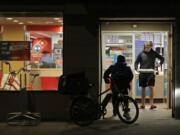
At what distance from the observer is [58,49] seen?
475 inches

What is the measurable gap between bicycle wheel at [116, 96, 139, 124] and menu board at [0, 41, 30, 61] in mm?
2710

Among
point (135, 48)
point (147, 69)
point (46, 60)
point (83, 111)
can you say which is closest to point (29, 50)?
point (46, 60)

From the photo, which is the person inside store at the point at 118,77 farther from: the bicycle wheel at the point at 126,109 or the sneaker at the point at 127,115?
the sneaker at the point at 127,115

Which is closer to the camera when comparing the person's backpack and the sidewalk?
the sidewalk

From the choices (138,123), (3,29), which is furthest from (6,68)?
(138,123)

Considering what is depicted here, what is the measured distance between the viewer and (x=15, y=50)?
1205 cm

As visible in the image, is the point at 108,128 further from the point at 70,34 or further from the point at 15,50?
the point at 15,50

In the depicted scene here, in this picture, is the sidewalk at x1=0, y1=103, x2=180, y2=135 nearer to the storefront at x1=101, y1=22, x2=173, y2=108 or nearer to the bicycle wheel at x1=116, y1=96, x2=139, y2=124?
the bicycle wheel at x1=116, y1=96, x2=139, y2=124

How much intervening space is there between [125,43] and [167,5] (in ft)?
13.4

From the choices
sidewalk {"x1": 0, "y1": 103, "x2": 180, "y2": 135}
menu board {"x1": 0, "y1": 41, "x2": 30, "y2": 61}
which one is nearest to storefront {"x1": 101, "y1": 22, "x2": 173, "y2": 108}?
→ sidewalk {"x1": 0, "y1": 103, "x2": 180, "y2": 135}

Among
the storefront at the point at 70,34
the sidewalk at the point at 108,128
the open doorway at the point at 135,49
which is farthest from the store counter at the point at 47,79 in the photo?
the open doorway at the point at 135,49

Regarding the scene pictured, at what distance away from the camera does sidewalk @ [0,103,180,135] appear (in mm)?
10250

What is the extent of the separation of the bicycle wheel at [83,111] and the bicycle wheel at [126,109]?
0.67 m

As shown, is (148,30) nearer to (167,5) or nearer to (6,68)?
(167,5)
